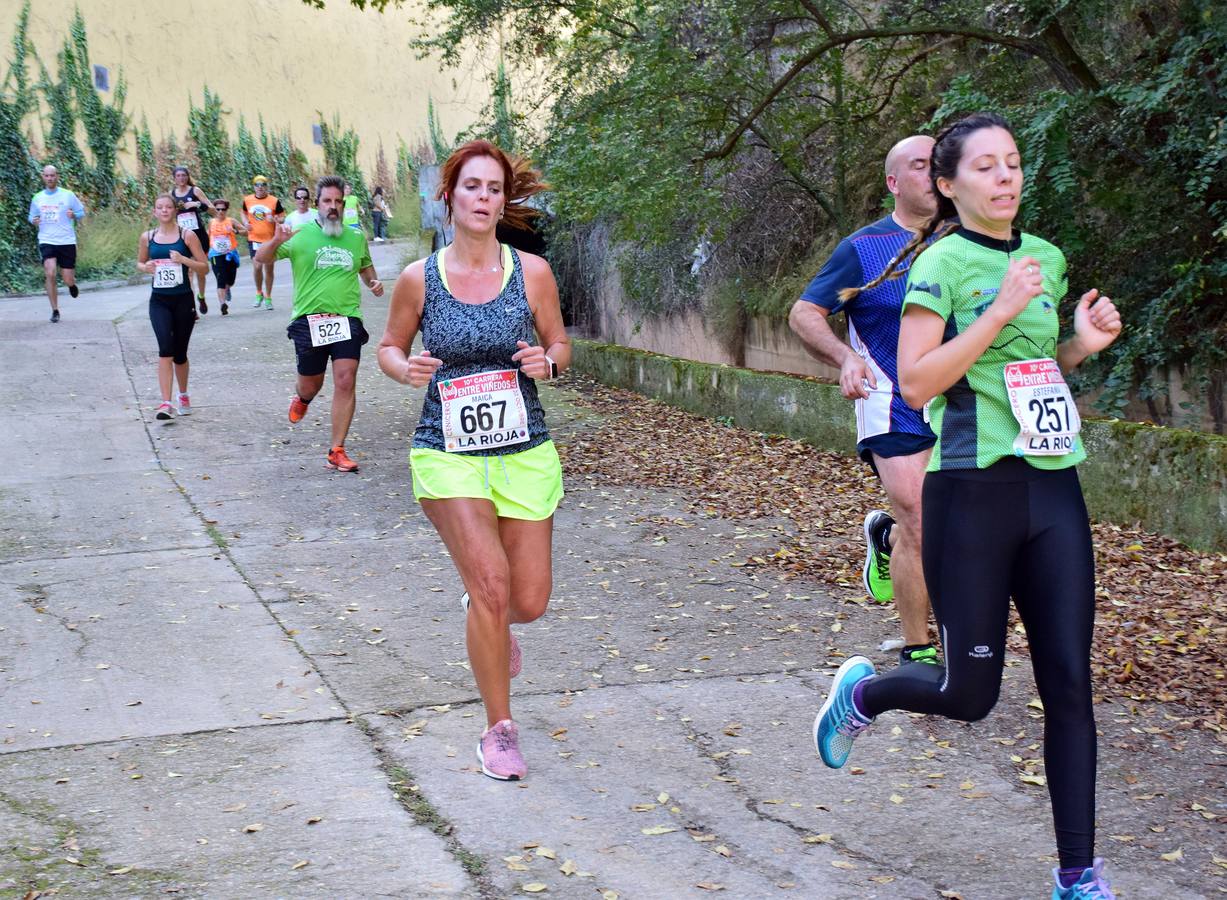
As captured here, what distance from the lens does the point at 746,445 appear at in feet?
36.3

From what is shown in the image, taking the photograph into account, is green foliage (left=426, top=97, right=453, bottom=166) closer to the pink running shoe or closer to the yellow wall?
the yellow wall

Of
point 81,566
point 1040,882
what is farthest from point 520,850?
point 81,566

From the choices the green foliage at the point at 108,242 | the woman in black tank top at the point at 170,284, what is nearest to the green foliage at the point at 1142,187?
the woman in black tank top at the point at 170,284

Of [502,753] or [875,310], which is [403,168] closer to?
[875,310]

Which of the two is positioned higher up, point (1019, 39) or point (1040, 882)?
point (1019, 39)

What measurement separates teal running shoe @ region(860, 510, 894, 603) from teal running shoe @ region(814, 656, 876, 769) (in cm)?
157

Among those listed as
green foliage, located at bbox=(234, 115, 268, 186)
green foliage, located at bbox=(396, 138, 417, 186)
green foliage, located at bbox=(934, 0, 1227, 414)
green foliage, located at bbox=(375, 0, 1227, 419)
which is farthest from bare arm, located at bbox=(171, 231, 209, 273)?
green foliage, located at bbox=(396, 138, 417, 186)

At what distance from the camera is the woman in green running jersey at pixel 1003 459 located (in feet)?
11.0

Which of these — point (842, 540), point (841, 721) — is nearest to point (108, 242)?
point (842, 540)

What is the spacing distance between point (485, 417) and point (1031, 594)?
1897 mm

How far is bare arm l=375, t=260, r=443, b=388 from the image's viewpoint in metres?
4.70

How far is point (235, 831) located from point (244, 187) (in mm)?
30170

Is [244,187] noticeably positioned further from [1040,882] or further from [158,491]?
[1040,882]

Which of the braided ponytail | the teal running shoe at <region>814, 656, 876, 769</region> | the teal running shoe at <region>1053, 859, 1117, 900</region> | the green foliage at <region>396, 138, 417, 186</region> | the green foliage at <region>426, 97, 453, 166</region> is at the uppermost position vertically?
the green foliage at <region>426, 97, 453, 166</region>
